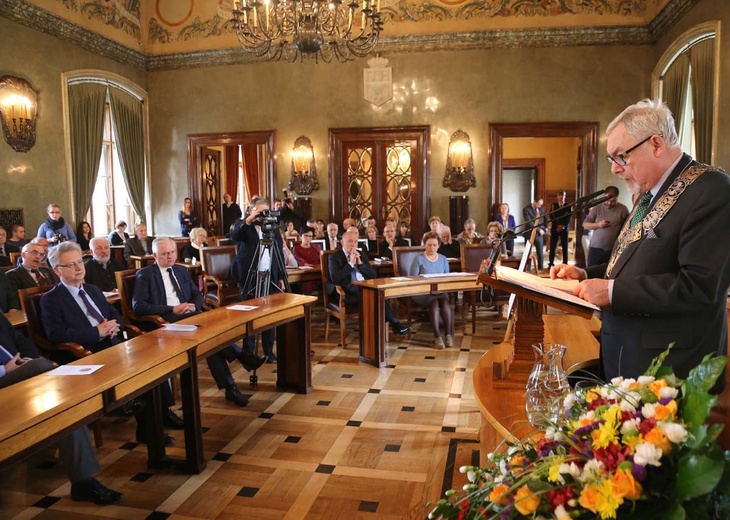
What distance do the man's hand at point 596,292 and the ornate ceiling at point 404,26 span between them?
9.59 meters

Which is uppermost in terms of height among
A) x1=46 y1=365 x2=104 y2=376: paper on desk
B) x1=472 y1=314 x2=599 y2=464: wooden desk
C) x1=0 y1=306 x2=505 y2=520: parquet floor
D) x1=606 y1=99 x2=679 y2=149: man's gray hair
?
x1=606 y1=99 x2=679 y2=149: man's gray hair

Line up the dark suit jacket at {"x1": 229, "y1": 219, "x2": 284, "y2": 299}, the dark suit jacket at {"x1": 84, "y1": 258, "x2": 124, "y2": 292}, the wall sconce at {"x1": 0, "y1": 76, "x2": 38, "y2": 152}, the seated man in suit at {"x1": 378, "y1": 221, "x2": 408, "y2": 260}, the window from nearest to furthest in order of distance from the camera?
the dark suit jacket at {"x1": 229, "y1": 219, "x2": 284, "y2": 299} < the dark suit jacket at {"x1": 84, "y1": 258, "x2": 124, "y2": 292} < the seated man in suit at {"x1": 378, "y1": 221, "x2": 408, "y2": 260} < the wall sconce at {"x1": 0, "y1": 76, "x2": 38, "y2": 152} < the window

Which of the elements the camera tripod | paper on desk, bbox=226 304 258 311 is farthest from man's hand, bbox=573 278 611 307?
the camera tripod

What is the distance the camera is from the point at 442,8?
1112 cm

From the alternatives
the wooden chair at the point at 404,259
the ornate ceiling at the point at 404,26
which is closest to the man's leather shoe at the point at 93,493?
the wooden chair at the point at 404,259

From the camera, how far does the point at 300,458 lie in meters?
3.61

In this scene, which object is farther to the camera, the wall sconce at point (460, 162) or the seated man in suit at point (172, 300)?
the wall sconce at point (460, 162)

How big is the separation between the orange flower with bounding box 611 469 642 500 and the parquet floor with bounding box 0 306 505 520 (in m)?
1.75

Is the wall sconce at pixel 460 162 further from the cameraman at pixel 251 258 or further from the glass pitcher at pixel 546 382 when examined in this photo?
the glass pitcher at pixel 546 382

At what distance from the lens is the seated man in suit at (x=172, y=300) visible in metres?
4.55

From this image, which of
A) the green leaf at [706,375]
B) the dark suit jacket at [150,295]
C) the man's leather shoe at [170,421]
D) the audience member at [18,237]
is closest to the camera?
the green leaf at [706,375]

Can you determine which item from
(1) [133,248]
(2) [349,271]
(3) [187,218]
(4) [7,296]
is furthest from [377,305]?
(3) [187,218]

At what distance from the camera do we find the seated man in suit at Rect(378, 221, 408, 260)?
8.72 m

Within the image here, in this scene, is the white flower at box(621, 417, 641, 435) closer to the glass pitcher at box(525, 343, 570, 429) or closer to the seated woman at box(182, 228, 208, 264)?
the glass pitcher at box(525, 343, 570, 429)
